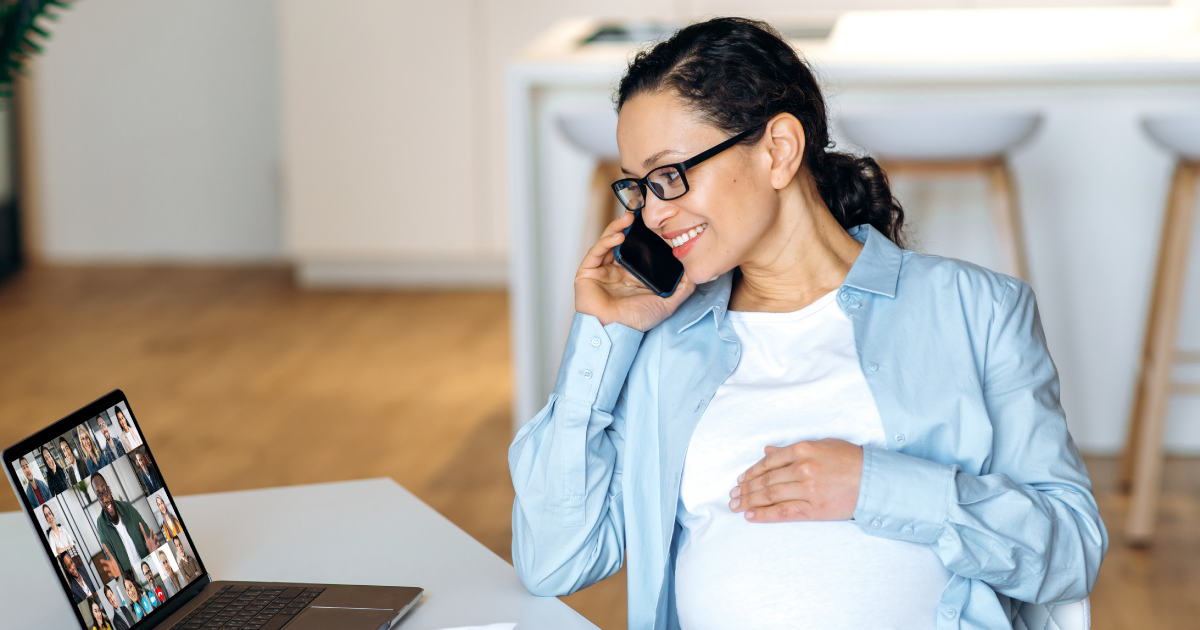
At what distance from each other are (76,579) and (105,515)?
0.24 ft

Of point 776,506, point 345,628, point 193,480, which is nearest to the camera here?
point 345,628

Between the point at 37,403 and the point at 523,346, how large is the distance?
66.3 inches

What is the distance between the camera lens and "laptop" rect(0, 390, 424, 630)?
0.90 meters

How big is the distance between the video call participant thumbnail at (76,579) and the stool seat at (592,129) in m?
1.78

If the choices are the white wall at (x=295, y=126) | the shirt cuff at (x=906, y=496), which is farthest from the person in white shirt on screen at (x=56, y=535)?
the white wall at (x=295, y=126)

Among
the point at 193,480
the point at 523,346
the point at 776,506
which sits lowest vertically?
the point at 193,480

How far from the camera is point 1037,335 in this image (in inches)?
45.7

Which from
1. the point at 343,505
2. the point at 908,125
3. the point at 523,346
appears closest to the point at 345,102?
the point at 523,346

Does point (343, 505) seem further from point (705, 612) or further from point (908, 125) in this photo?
point (908, 125)

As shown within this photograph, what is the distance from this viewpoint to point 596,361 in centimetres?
119

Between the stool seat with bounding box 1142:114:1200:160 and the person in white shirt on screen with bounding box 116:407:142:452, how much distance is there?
215 centimetres

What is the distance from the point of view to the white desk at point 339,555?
1.03 m

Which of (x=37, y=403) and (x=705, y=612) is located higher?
(x=705, y=612)

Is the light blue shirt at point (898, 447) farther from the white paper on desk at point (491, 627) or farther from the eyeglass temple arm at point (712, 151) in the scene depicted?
the eyeglass temple arm at point (712, 151)
